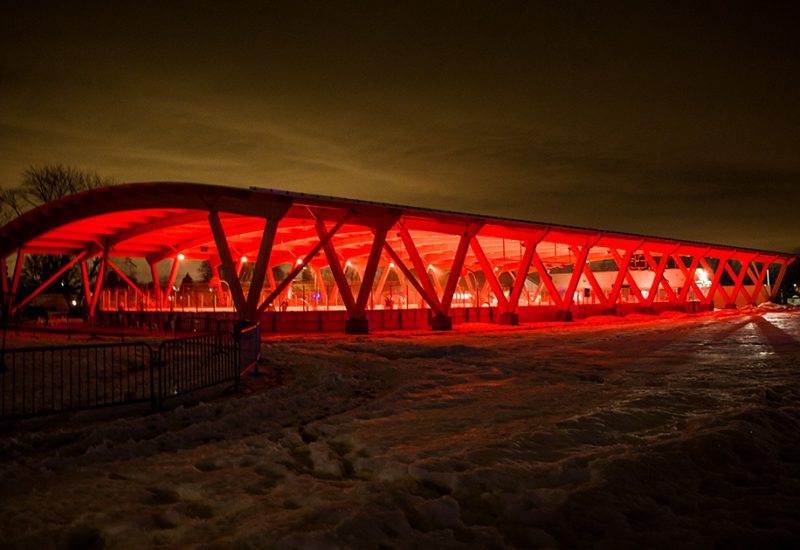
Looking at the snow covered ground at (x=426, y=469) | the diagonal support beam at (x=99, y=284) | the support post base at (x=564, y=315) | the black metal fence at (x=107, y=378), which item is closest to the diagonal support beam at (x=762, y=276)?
the support post base at (x=564, y=315)

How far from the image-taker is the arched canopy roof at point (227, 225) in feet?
71.4

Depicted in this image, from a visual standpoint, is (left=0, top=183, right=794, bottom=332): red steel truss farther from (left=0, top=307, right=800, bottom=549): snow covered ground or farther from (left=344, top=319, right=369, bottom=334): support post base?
(left=0, top=307, right=800, bottom=549): snow covered ground

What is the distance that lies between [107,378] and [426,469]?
8.84 m

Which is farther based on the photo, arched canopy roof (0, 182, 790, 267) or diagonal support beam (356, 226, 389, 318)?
diagonal support beam (356, 226, 389, 318)

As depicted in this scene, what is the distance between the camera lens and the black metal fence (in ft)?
29.3

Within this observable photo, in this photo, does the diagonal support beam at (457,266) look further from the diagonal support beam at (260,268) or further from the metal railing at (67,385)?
the metal railing at (67,385)

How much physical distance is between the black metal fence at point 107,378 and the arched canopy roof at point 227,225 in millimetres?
8565

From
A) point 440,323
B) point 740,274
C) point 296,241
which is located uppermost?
point 296,241

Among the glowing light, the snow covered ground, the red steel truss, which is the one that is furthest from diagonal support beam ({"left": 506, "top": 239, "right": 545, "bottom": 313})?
the glowing light

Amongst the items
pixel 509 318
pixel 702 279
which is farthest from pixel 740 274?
pixel 509 318

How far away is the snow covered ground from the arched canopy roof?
42.4 feet

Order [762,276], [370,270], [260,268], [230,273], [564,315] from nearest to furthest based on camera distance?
[260,268] → [230,273] → [370,270] → [564,315] → [762,276]

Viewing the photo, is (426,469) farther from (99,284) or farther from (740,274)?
(740,274)

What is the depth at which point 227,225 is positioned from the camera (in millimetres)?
29109
